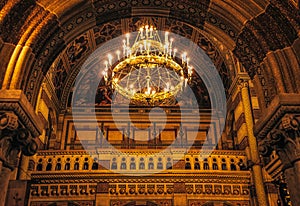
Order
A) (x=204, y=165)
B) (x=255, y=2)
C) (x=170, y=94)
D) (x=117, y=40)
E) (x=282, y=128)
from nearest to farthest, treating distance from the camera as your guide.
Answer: (x=282, y=128), (x=255, y=2), (x=170, y=94), (x=204, y=165), (x=117, y=40)

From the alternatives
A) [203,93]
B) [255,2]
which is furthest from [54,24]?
[203,93]

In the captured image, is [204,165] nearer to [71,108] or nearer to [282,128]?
[71,108]

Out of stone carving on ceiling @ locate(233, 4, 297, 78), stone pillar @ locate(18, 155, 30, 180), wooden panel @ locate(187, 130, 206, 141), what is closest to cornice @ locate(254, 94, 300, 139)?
stone carving on ceiling @ locate(233, 4, 297, 78)

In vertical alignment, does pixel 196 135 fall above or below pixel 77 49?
below

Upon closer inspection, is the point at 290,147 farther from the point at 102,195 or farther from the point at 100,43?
the point at 100,43

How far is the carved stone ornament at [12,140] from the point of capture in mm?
3826

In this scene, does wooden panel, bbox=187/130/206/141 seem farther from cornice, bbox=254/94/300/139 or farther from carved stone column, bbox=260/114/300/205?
carved stone column, bbox=260/114/300/205

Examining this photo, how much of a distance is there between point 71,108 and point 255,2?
38.0 ft

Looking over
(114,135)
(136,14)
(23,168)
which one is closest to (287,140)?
(136,14)

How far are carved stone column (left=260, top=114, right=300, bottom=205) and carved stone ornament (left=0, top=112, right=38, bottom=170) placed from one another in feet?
10.5

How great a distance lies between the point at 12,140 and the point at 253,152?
8.86 metres

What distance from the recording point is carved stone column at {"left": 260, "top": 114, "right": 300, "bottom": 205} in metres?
3.87

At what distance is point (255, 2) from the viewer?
4.68 meters

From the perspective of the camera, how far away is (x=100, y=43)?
14.9m
